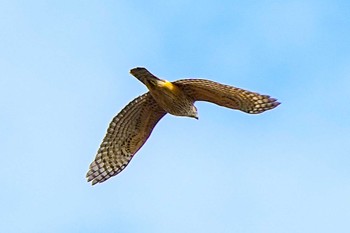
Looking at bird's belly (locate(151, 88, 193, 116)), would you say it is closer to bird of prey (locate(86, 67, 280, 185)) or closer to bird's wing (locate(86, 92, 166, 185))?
bird of prey (locate(86, 67, 280, 185))

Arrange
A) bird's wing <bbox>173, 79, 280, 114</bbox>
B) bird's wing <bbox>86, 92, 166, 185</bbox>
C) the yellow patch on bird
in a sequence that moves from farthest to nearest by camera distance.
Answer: bird's wing <bbox>86, 92, 166, 185</bbox>, the yellow patch on bird, bird's wing <bbox>173, 79, 280, 114</bbox>

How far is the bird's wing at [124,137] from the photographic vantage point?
24969 mm

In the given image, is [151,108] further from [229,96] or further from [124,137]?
[229,96]

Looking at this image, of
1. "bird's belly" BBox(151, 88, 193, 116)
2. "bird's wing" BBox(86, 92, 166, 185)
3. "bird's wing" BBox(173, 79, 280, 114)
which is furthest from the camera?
"bird's wing" BBox(86, 92, 166, 185)

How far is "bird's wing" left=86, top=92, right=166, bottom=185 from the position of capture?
2497cm

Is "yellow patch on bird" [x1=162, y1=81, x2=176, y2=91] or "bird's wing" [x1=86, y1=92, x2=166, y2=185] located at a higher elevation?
"yellow patch on bird" [x1=162, y1=81, x2=176, y2=91]

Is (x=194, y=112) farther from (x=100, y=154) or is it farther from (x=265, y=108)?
(x=100, y=154)

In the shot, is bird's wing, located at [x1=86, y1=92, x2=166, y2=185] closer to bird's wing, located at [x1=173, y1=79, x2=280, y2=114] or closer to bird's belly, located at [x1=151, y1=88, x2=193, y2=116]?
bird's belly, located at [x1=151, y1=88, x2=193, y2=116]

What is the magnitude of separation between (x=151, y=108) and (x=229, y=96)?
7.88 ft

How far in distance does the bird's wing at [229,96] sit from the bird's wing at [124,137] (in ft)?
5.55

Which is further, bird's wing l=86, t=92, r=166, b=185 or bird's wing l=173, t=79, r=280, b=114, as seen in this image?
bird's wing l=86, t=92, r=166, b=185

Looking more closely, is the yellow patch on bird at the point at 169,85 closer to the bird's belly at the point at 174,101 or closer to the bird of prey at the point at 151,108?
the bird of prey at the point at 151,108

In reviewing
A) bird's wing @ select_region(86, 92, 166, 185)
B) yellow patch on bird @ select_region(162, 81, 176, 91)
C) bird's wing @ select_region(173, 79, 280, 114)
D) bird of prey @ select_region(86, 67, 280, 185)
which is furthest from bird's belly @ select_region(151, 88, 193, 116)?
bird's wing @ select_region(86, 92, 166, 185)

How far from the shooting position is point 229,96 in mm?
23203
